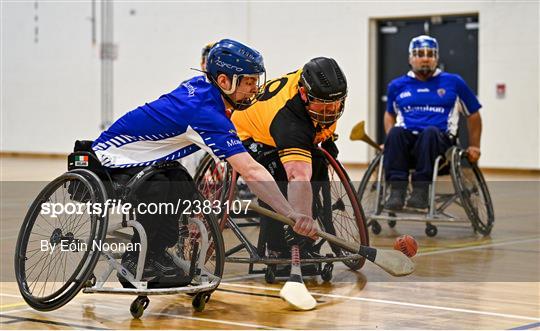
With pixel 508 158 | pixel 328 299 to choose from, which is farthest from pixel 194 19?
pixel 328 299

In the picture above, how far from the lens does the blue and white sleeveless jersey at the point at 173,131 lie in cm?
390

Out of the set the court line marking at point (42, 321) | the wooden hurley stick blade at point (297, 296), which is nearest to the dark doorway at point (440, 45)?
the wooden hurley stick blade at point (297, 296)

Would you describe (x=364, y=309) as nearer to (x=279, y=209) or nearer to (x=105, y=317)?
(x=279, y=209)

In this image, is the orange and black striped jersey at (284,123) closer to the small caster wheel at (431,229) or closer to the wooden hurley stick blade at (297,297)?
the wooden hurley stick blade at (297,297)

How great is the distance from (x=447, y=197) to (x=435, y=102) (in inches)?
27.0

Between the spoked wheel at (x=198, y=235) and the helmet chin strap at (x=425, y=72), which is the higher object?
the helmet chin strap at (x=425, y=72)

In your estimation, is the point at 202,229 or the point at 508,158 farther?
the point at 508,158

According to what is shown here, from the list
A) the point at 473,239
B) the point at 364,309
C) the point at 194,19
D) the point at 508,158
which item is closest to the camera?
the point at 364,309

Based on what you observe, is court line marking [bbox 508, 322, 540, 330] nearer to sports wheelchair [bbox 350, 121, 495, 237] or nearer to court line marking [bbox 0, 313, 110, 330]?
court line marking [bbox 0, 313, 110, 330]

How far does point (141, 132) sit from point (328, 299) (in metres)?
1.07

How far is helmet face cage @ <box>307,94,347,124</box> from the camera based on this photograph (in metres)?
4.77

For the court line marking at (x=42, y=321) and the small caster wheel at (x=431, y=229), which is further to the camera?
the small caster wheel at (x=431, y=229)

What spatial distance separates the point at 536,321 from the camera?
3.81 metres

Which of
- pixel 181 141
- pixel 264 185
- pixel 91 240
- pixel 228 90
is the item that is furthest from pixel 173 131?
pixel 91 240
